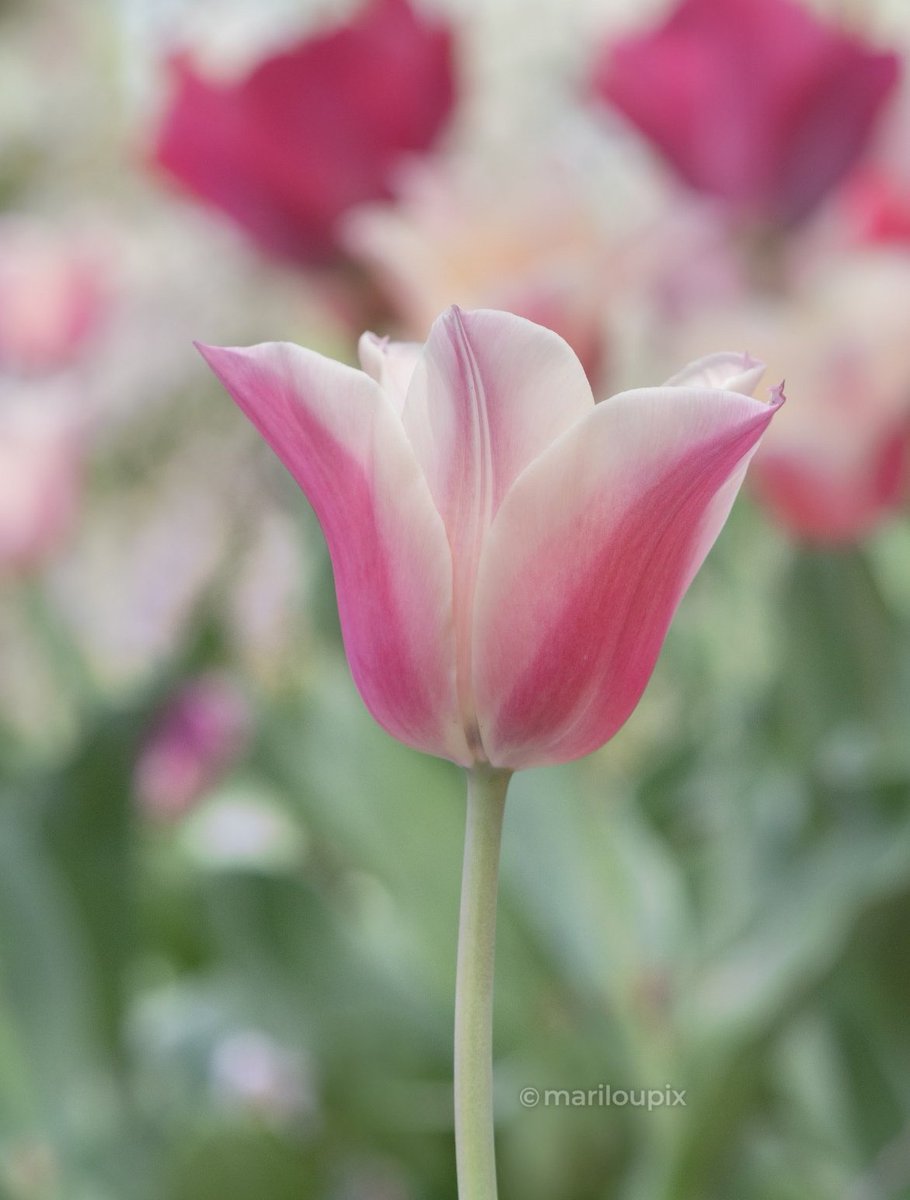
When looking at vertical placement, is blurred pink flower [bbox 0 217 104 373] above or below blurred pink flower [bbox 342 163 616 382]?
above

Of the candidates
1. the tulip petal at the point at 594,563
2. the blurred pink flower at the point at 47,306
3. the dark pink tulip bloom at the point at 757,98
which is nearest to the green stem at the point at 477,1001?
the tulip petal at the point at 594,563

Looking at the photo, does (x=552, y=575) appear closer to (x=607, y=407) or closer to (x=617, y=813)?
(x=607, y=407)

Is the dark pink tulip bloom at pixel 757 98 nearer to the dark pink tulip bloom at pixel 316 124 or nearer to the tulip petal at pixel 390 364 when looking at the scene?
the dark pink tulip bloom at pixel 316 124

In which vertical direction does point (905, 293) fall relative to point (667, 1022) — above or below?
above

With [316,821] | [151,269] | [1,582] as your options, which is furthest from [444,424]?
[151,269]

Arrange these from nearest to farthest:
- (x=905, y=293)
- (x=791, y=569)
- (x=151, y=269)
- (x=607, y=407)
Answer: (x=607, y=407), (x=905, y=293), (x=791, y=569), (x=151, y=269)

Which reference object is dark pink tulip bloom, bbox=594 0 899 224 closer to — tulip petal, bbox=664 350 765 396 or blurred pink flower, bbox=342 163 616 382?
blurred pink flower, bbox=342 163 616 382

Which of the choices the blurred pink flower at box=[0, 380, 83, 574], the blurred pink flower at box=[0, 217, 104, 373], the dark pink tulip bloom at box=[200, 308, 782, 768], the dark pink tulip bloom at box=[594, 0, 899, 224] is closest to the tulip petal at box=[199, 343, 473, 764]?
the dark pink tulip bloom at box=[200, 308, 782, 768]
